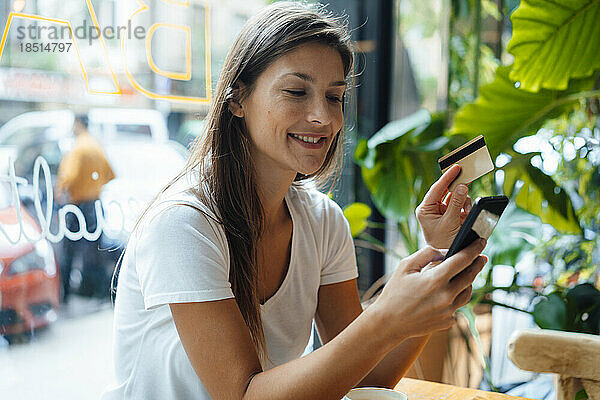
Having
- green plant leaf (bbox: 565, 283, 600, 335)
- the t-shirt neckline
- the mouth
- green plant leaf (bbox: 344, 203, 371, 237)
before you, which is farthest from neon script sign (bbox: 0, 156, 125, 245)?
green plant leaf (bbox: 565, 283, 600, 335)

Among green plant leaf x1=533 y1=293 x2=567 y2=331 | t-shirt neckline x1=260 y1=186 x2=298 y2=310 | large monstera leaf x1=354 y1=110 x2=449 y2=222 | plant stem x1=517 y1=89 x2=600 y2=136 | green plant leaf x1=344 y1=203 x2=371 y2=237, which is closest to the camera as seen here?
t-shirt neckline x1=260 y1=186 x2=298 y2=310

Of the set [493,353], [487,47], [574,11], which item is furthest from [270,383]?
[487,47]

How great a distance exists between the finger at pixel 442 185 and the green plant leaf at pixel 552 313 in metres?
1.03

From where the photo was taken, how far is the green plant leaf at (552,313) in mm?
1971

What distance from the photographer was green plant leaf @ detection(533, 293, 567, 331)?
6.46ft

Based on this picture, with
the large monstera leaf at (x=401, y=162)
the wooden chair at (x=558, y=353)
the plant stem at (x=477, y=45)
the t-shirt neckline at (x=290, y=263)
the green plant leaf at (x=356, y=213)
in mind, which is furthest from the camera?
the plant stem at (x=477, y=45)

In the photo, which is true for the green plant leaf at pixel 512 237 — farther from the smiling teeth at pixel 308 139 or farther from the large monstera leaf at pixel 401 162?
the smiling teeth at pixel 308 139

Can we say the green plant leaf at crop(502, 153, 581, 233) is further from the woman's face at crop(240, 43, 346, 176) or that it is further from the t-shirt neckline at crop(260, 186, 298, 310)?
the woman's face at crop(240, 43, 346, 176)

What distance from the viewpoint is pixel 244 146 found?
134 cm

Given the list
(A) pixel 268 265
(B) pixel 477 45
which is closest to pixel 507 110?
(B) pixel 477 45

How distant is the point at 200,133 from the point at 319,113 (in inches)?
20.2

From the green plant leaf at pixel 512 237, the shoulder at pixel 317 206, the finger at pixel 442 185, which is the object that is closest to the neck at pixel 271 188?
the shoulder at pixel 317 206

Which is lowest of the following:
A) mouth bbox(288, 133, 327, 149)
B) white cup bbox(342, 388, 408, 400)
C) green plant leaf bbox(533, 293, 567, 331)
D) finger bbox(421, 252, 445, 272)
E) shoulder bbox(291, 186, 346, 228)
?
green plant leaf bbox(533, 293, 567, 331)

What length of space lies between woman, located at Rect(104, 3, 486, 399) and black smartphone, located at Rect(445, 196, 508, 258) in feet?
0.06
